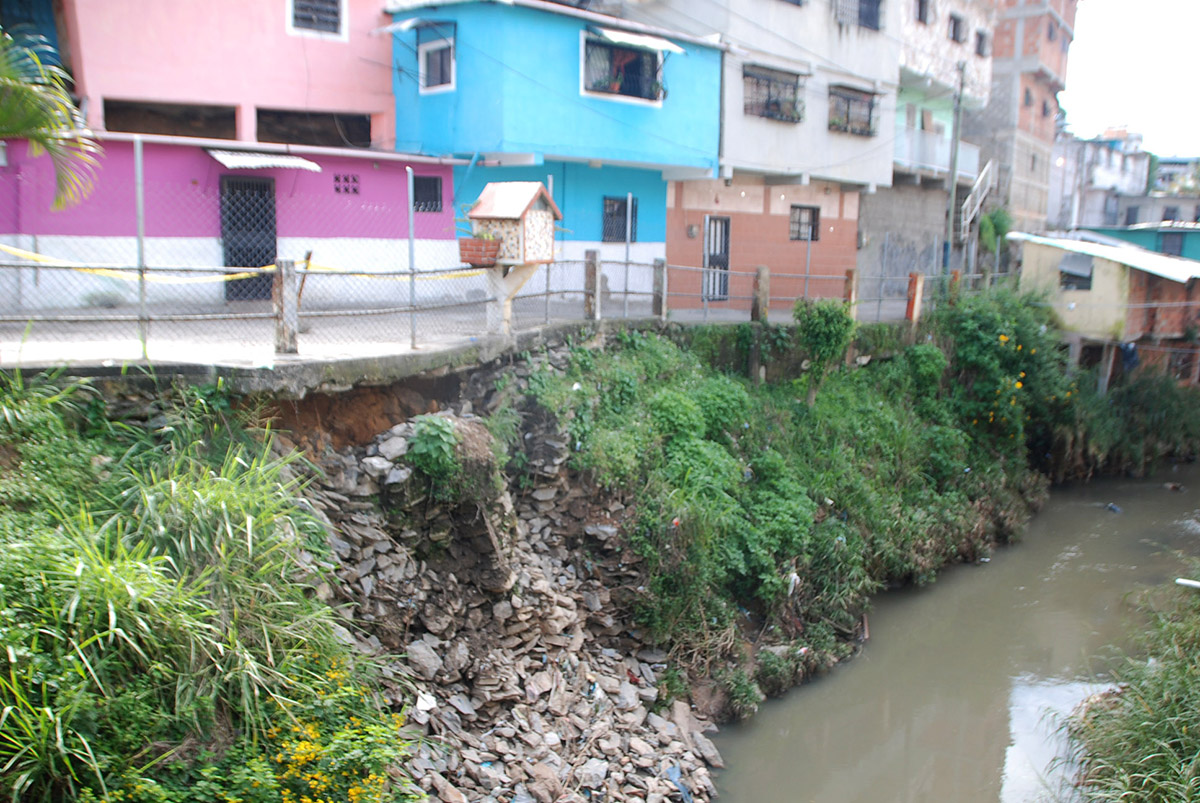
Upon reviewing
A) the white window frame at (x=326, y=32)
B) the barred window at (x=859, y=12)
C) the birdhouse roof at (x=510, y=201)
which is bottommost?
the birdhouse roof at (x=510, y=201)

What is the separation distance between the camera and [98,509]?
19.2 feet

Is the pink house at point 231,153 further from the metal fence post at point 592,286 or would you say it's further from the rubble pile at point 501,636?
the rubble pile at point 501,636

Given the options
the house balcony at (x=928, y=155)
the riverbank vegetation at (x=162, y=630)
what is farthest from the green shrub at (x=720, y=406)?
the house balcony at (x=928, y=155)

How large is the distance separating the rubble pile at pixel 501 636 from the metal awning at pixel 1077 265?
1447cm

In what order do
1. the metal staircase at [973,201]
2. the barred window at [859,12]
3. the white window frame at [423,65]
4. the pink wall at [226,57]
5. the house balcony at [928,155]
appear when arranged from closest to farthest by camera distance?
the pink wall at [226,57] → the white window frame at [423,65] → the barred window at [859,12] → the house balcony at [928,155] → the metal staircase at [973,201]

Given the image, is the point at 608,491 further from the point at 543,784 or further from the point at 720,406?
the point at 543,784

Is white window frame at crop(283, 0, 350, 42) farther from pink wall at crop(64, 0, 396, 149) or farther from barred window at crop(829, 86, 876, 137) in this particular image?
barred window at crop(829, 86, 876, 137)

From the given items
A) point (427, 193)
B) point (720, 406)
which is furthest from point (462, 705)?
point (427, 193)

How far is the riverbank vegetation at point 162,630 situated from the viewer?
4.50 m

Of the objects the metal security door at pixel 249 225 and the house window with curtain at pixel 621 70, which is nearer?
the metal security door at pixel 249 225

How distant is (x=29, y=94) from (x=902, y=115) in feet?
74.2

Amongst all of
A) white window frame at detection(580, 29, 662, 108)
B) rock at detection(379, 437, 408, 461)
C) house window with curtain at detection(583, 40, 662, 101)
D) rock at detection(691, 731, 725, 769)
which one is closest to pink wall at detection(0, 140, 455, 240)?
white window frame at detection(580, 29, 662, 108)

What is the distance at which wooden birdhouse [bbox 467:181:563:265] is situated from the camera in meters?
9.10

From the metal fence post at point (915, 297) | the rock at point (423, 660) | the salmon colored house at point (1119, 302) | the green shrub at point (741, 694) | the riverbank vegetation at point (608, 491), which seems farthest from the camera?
the salmon colored house at point (1119, 302)
